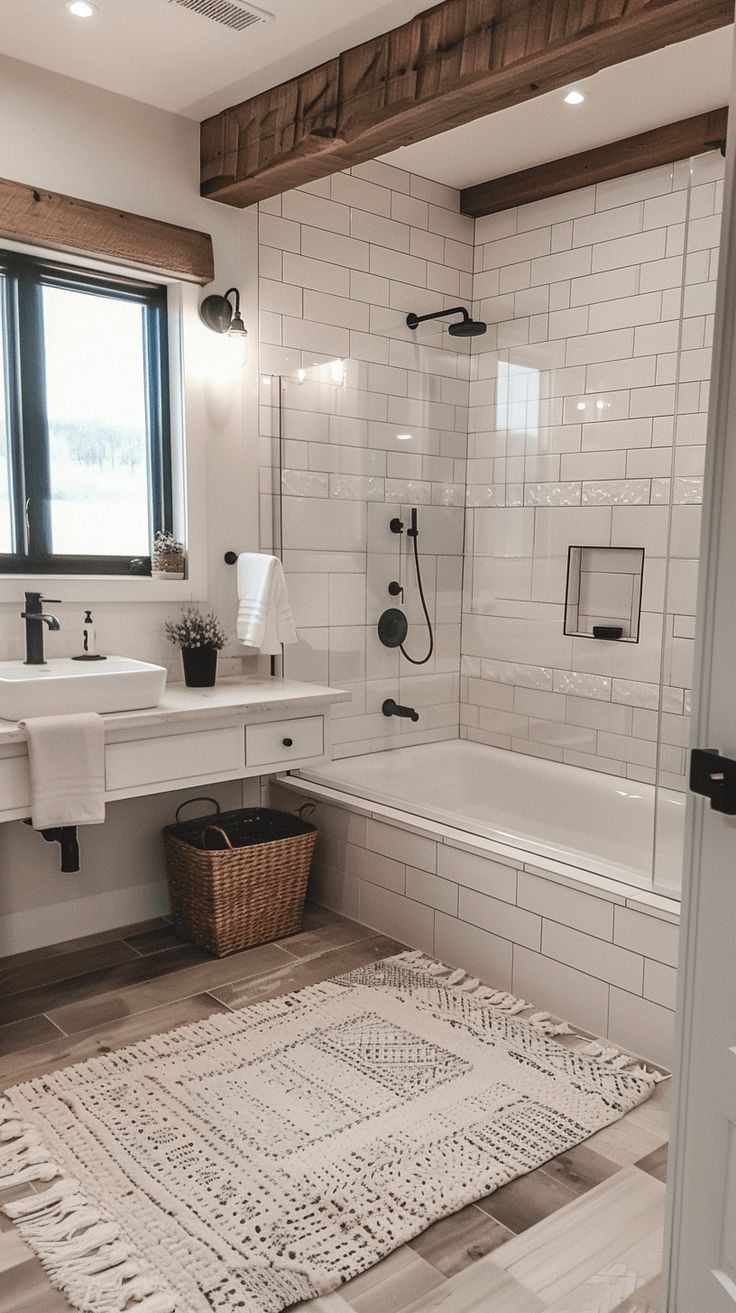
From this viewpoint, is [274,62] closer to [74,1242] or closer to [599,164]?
[599,164]

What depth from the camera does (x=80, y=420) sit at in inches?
123

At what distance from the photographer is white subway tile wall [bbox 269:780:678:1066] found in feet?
7.98

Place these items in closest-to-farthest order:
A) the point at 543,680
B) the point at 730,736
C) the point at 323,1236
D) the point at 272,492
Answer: the point at 730,736
the point at 323,1236
the point at 272,492
the point at 543,680

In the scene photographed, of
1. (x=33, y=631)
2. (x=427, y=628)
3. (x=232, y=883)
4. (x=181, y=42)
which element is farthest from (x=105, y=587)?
(x=181, y=42)

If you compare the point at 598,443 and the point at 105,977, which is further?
the point at 598,443

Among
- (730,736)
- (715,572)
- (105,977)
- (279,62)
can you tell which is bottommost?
(105,977)

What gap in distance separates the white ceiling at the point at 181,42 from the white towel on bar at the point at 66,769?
1.86 metres

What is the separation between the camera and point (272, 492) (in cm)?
356

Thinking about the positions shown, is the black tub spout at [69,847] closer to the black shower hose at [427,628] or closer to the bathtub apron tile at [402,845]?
the bathtub apron tile at [402,845]

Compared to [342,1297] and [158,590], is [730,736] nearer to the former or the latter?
[342,1297]

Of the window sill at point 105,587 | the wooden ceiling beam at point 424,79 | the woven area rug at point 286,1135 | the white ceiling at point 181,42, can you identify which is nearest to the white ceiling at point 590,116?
the wooden ceiling beam at point 424,79

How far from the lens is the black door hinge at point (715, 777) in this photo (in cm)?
135

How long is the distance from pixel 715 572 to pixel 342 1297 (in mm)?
1404

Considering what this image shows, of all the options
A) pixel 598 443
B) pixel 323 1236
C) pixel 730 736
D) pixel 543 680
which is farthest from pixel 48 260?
pixel 323 1236
